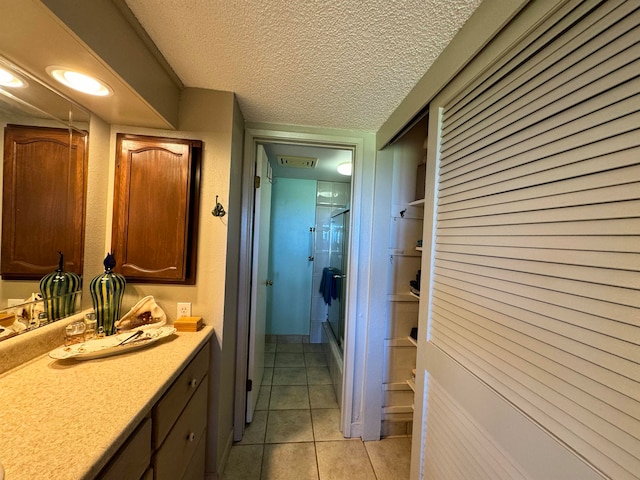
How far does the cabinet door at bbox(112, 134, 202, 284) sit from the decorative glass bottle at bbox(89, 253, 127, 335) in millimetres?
111

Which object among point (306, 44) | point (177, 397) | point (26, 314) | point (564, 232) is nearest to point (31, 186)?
point (26, 314)

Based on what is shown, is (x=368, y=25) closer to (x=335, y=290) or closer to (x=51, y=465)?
(x=51, y=465)

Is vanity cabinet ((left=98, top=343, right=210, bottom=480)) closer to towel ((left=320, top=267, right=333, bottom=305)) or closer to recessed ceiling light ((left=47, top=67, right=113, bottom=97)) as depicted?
recessed ceiling light ((left=47, top=67, right=113, bottom=97))

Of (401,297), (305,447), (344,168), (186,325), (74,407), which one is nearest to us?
(74,407)

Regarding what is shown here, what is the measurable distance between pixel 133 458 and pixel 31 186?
1101 millimetres

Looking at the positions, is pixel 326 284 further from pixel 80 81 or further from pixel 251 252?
pixel 80 81

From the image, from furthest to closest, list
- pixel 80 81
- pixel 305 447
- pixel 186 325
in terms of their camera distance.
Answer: pixel 305 447, pixel 186 325, pixel 80 81

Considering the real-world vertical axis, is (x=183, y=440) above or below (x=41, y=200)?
below

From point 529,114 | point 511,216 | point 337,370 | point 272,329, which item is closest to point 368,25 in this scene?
point 529,114

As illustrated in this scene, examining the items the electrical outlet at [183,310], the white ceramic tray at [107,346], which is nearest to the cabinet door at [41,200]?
the white ceramic tray at [107,346]

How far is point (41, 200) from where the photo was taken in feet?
3.47

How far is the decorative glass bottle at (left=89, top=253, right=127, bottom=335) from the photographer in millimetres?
1155

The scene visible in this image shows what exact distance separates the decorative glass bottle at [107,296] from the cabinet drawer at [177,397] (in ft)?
1.43

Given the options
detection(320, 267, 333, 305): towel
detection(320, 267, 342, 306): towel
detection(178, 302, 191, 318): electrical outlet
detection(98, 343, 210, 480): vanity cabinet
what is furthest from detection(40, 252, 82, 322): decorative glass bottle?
detection(320, 267, 333, 305): towel
